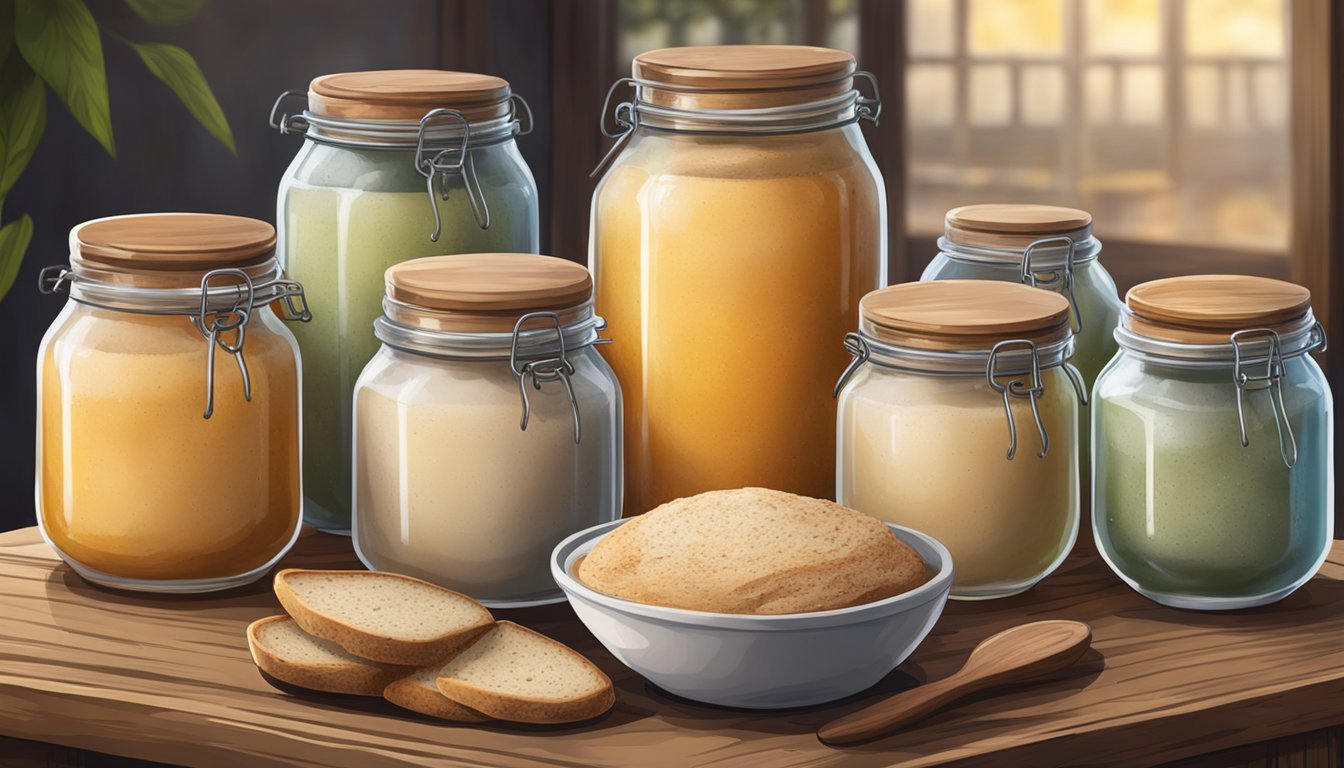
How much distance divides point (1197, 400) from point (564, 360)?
14.5 inches

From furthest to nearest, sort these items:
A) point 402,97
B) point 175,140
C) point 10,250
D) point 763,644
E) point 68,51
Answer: point 175,140 → point 10,250 → point 68,51 → point 402,97 → point 763,644

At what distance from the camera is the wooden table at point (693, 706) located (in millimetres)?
829

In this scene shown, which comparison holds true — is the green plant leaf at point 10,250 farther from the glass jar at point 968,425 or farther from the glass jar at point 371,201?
the glass jar at point 968,425

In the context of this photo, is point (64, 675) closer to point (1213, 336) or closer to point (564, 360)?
point (564, 360)

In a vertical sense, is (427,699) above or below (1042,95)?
below

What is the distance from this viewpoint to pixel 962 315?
0.97 metres

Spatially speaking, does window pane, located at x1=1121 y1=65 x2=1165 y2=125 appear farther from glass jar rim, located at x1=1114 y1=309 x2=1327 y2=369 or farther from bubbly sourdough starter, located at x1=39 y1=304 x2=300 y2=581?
bubbly sourdough starter, located at x1=39 y1=304 x2=300 y2=581

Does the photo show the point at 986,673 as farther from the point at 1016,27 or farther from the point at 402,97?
the point at 1016,27

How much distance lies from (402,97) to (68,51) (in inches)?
19.2

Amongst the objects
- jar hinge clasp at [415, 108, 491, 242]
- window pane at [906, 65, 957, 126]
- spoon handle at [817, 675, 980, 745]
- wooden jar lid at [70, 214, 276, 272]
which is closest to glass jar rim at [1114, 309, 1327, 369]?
spoon handle at [817, 675, 980, 745]

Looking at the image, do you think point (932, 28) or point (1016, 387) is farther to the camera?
point (932, 28)

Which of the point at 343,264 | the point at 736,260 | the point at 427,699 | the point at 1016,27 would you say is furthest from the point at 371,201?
the point at 1016,27

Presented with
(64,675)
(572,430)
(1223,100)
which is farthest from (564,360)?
(1223,100)

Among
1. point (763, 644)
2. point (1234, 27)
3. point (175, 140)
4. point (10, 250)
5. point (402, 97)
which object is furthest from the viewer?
point (1234, 27)
